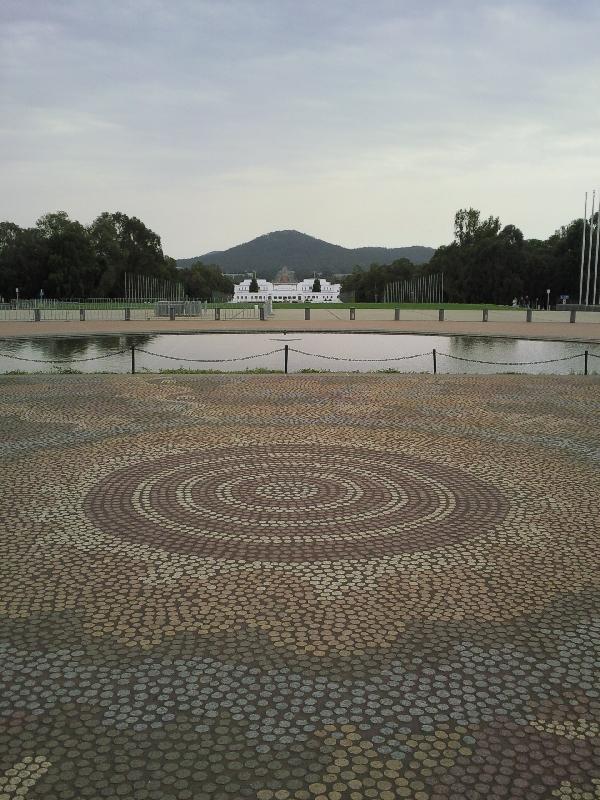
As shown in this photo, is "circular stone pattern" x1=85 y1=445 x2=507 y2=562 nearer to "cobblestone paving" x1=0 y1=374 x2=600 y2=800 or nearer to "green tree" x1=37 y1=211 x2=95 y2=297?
"cobblestone paving" x1=0 y1=374 x2=600 y2=800

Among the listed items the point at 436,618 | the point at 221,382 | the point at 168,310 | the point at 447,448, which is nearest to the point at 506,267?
the point at 168,310

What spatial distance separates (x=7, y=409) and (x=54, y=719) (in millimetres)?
10254

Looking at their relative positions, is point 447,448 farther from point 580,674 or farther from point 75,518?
point 580,674

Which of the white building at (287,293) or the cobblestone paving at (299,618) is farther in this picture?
the white building at (287,293)

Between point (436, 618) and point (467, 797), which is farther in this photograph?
point (436, 618)

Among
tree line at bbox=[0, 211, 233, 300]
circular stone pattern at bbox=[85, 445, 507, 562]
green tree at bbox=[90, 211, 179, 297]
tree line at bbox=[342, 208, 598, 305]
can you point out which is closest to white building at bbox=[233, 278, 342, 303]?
tree line at bbox=[0, 211, 233, 300]

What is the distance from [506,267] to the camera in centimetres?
8488

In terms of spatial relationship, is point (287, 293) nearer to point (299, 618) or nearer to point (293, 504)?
point (293, 504)

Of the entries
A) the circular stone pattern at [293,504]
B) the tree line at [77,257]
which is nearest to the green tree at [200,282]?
the tree line at [77,257]

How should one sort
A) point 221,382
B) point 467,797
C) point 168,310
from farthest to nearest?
point 168,310 < point 221,382 < point 467,797

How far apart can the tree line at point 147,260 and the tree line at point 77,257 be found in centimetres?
11

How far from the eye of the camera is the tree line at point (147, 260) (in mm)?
83188

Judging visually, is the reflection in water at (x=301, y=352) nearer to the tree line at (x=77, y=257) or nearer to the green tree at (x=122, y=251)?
the tree line at (x=77, y=257)

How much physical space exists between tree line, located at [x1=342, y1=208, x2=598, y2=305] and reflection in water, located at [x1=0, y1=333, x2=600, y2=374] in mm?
51180
